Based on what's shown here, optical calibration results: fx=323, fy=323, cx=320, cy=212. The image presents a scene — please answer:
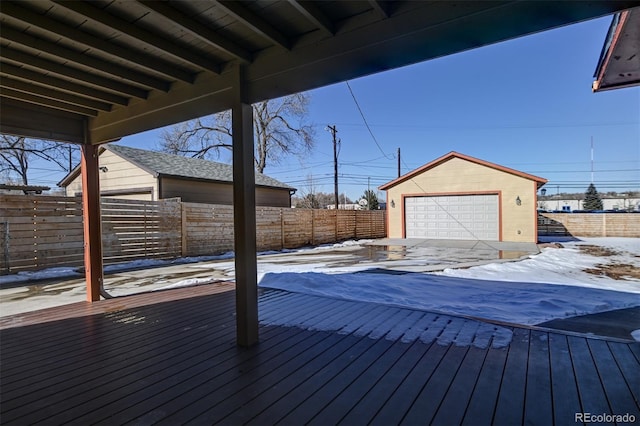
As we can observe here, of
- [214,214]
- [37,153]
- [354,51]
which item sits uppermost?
[37,153]

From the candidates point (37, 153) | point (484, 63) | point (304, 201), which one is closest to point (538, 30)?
point (484, 63)

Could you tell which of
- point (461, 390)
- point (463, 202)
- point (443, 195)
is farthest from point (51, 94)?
point (463, 202)

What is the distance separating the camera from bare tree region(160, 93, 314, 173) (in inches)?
739

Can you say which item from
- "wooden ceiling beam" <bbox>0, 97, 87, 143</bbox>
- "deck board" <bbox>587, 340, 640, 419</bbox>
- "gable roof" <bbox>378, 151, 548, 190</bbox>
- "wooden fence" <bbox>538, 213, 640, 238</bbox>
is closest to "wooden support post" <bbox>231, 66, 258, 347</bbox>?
"deck board" <bbox>587, 340, 640, 419</bbox>

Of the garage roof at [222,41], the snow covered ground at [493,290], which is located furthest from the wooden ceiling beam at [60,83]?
the snow covered ground at [493,290]

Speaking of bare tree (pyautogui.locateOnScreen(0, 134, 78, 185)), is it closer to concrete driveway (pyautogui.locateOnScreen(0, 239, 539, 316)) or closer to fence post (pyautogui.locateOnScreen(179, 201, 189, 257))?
fence post (pyautogui.locateOnScreen(179, 201, 189, 257))

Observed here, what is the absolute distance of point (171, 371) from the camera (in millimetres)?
2324

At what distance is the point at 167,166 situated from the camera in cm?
1204

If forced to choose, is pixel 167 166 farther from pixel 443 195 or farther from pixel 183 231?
pixel 443 195

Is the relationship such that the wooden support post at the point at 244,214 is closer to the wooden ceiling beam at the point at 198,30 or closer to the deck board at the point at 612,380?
the wooden ceiling beam at the point at 198,30

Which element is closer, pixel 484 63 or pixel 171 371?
pixel 171 371

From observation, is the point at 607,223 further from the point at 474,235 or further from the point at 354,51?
the point at 354,51

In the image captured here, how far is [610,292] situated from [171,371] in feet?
19.8

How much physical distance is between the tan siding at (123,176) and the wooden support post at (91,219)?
7140 mm
